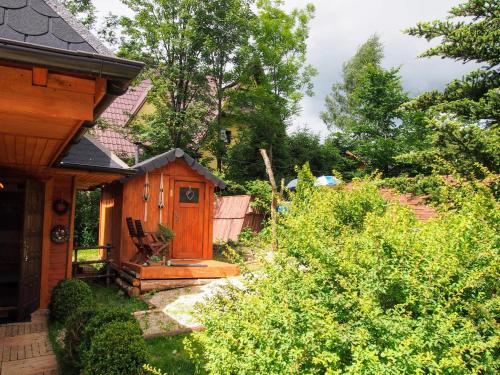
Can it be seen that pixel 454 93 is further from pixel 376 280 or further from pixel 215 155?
pixel 215 155

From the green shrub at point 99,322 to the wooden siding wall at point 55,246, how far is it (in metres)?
3.77

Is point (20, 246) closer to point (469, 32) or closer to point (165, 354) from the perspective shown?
point (165, 354)

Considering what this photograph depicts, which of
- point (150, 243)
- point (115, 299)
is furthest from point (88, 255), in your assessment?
point (115, 299)

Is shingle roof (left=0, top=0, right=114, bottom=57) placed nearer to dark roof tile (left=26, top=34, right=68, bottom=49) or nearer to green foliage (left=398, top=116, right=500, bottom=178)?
dark roof tile (left=26, top=34, right=68, bottom=49)

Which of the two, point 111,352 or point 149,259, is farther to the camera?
point 149,259

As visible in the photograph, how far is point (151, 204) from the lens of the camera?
422 inches

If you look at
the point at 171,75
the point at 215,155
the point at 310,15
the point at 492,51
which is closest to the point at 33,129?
the point at 492,51

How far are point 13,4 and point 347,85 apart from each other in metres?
30.5

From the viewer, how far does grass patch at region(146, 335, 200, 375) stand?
176 inches

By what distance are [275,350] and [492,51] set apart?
6.34 metres

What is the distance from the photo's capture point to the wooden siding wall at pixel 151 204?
10412mm

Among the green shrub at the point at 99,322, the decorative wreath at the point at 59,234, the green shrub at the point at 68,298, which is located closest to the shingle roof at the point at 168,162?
the decorative wreath at the point at 59,234

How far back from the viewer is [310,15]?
22453 mm

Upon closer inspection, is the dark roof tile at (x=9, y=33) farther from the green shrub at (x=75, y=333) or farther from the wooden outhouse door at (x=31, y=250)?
the wooden outhouse door at (x=31, y=250)
